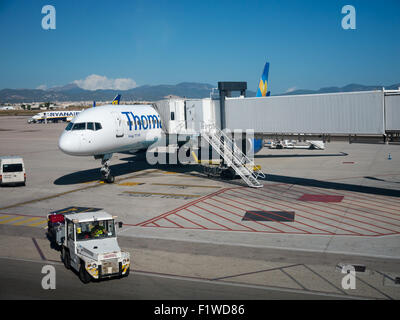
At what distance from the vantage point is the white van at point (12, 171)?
122 feet

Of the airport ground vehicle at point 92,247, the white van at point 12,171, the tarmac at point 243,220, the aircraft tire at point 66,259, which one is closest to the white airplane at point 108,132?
the tarmac at point 243,220

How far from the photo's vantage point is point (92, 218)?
18.8 m

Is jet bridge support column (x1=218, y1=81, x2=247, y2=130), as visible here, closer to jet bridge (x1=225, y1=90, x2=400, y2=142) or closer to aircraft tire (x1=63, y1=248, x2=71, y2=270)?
jet bridge (x1=225, y1=90, x2=400, y2=142)

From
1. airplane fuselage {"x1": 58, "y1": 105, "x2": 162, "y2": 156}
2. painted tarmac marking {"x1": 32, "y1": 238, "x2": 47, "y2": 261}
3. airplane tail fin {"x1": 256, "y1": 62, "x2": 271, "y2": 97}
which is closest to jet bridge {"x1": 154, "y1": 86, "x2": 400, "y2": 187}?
airplane fuselage {"x1": 58, "y1": 105, "x2": 162, "y2": 156}

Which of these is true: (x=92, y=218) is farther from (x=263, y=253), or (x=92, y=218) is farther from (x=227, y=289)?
(x=263, y=253)

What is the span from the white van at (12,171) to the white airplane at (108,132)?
237 inches

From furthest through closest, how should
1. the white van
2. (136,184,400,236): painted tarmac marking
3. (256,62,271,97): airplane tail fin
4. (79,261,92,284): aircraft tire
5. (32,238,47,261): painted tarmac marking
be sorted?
(256,62,271,97): airplane tail fin → the white van → (136,184,400,236): painted tarmac marking → (32,238,47,261): painted tarmac marking → (79,261,92,284): aircraft tire

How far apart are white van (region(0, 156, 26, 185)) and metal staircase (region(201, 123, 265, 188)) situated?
15.5 metres

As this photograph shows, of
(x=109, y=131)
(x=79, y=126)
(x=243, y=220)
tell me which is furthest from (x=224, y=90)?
(x=243, y=220)

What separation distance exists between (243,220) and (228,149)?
1389 centimetres

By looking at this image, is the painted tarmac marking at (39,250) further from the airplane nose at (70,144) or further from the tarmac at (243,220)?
the airplane nose at (70,144)

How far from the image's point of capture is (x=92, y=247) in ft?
57.7

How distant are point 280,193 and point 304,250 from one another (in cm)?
1265

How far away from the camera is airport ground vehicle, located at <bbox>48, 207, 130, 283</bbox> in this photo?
54.9 ft
